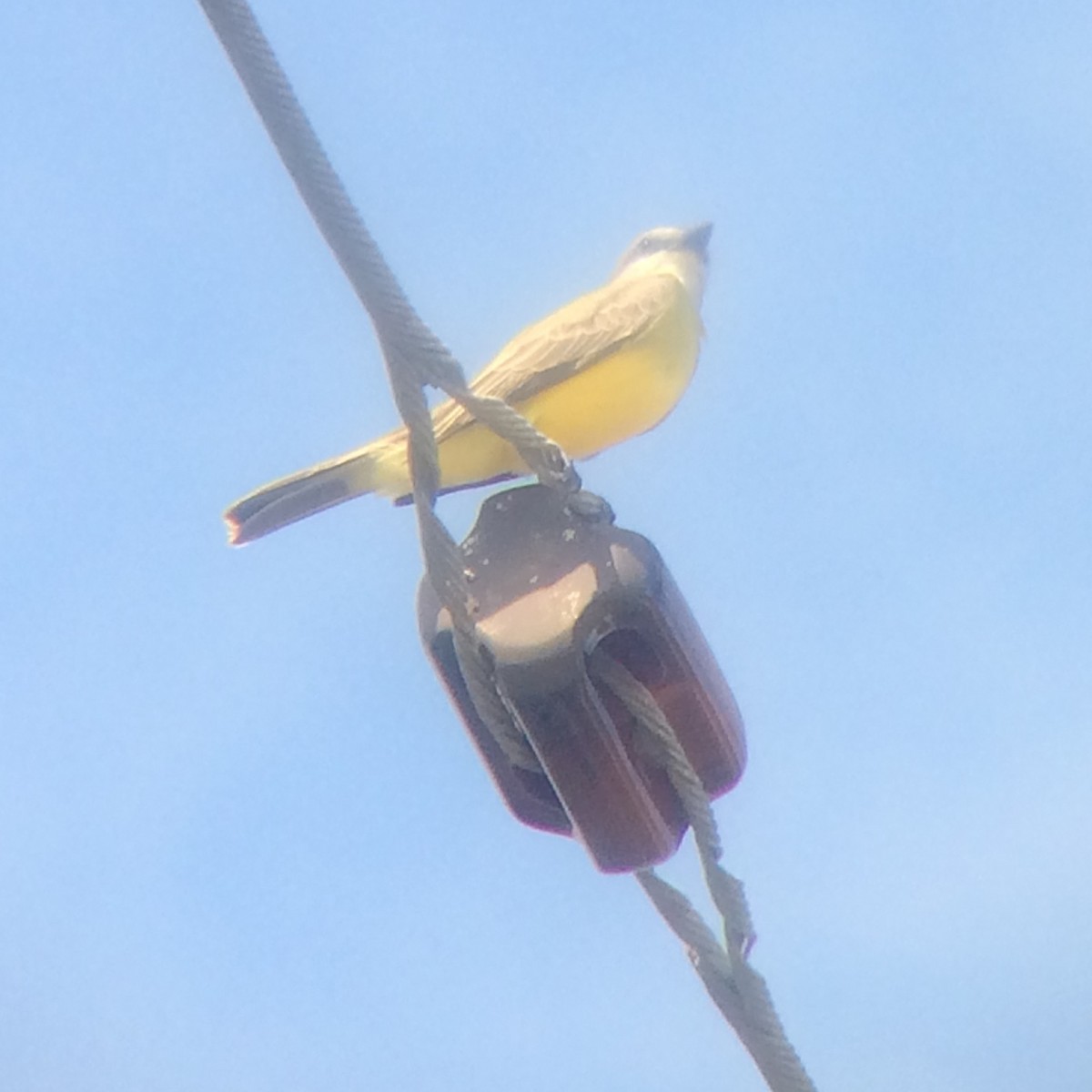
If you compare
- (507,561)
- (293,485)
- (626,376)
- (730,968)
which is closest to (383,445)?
(293,485)

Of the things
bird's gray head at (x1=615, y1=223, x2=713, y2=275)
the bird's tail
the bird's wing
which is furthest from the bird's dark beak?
the bird's tail

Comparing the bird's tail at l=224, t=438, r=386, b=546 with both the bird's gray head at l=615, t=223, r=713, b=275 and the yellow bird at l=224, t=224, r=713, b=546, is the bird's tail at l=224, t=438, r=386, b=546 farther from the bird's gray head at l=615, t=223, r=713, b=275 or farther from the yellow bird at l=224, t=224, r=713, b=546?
the bird's gray head at l=615, t=223, r=713, b=275

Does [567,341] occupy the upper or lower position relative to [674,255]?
lower

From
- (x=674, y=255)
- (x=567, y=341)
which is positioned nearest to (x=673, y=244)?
(x=674, y=255)

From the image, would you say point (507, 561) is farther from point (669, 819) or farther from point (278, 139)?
point (278, 139)

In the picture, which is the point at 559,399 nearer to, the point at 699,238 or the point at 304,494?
the point at 304,494

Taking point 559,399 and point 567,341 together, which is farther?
point 567,341
